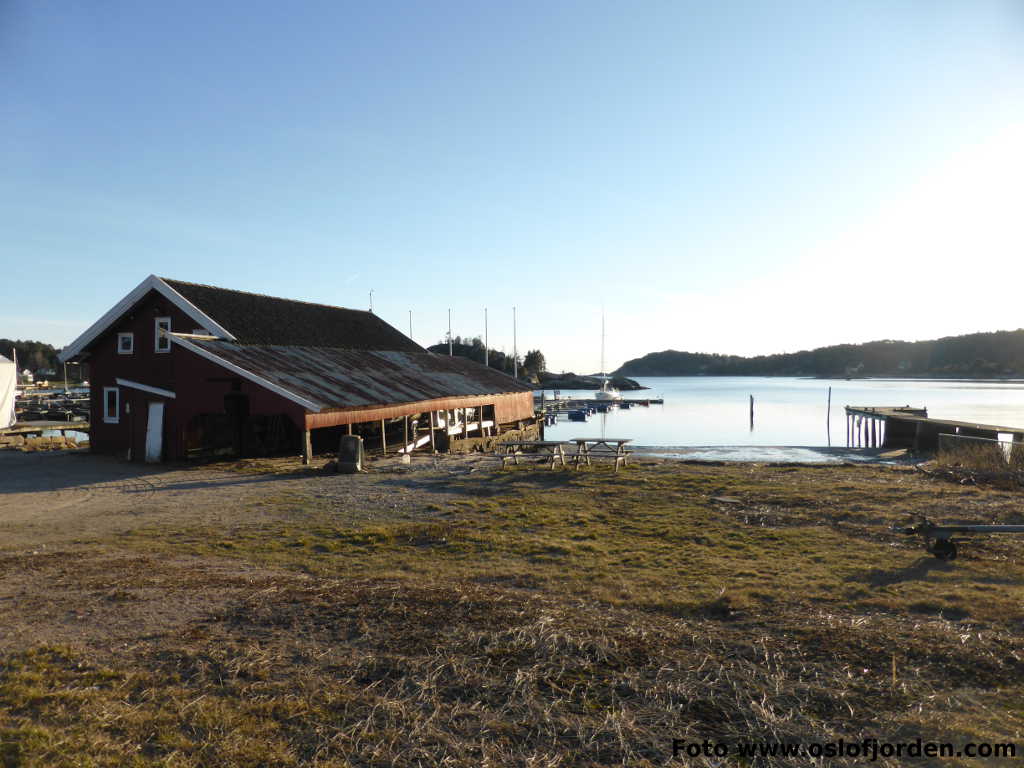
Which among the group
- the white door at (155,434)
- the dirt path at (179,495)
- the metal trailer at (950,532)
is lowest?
the dirt path at (179,495)

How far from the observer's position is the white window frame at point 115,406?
26156mm

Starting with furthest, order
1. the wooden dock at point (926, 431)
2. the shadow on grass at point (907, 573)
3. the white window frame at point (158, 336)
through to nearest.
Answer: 1. the wooden dock at point (926, 431)
2. the white window frame at point (158, 336)
3. the shadow on grass at point (907, 573)

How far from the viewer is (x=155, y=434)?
24438mm

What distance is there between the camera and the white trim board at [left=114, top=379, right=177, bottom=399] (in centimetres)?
2438

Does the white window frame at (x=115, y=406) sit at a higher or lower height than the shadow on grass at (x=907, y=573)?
higher

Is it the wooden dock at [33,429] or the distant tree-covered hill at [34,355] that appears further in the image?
the distant tree-covered hill at [34,355]

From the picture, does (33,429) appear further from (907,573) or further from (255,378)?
(907,573)

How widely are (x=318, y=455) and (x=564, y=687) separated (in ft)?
77.6

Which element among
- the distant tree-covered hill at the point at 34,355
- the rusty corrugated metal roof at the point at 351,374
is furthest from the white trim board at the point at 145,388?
the distant tree-covered hill at the point at 34,355

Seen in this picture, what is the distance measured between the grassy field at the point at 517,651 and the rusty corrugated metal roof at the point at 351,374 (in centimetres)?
1141

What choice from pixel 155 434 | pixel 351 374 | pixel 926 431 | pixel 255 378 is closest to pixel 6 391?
pixel 155 434

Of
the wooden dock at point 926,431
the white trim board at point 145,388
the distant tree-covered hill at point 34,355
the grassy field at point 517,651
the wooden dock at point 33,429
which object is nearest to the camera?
the grassy field at point 517,651

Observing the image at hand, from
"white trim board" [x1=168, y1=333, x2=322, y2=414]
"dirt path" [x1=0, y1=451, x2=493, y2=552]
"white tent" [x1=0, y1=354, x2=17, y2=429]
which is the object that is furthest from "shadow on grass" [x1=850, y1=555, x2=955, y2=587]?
"white tent" [x1=0, y1=354, x2=17, y2=429]

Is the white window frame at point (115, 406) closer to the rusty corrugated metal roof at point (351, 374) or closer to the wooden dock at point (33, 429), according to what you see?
the rusty corrugated metal roof at point (351, 374)
